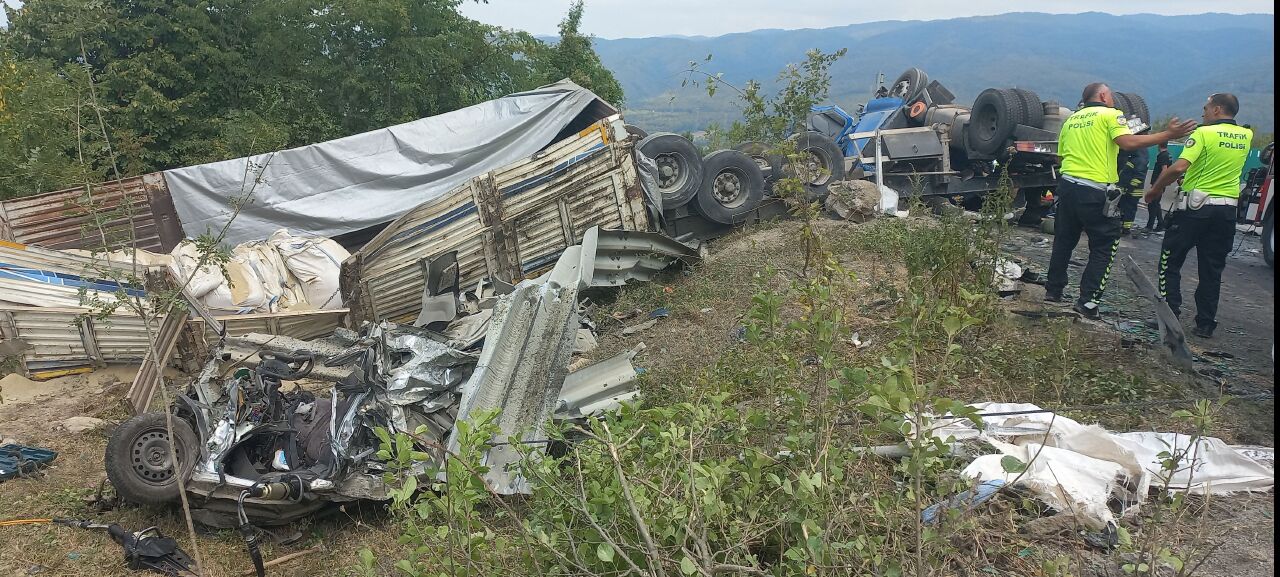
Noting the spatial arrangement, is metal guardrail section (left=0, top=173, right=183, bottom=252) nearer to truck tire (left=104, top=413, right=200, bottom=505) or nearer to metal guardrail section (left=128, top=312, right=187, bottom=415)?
metal guardrail section (left=128, top=312, right=187, bottom=415)

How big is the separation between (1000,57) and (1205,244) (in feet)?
193

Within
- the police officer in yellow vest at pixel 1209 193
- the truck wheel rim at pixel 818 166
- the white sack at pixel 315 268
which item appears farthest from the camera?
the truck wheel rim at pixel 818 166

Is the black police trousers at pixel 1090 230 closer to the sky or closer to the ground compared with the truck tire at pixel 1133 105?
closer to the ground

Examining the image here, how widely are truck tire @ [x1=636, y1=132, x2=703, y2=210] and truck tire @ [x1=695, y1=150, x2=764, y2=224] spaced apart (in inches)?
4.8

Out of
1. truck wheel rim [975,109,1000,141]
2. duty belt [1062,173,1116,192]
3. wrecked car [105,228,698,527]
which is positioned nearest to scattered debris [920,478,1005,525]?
wrecked car [105,228,698,527]

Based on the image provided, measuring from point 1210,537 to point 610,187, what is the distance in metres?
5.53

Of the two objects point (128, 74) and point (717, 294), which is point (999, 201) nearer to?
point (717, 294)

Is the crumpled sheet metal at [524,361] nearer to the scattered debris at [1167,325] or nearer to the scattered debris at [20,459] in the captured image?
the scattered debris at [20,459]

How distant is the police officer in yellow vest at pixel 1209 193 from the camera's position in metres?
4.35

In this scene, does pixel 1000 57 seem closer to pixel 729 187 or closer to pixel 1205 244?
pixel 729 187

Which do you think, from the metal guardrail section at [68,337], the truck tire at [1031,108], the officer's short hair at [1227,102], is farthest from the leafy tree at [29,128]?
the truck tire at [1031,108]

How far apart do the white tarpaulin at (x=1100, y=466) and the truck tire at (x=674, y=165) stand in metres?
5.17

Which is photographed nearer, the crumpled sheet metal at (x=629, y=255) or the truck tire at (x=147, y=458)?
the truck tire at (x=147, y=458)

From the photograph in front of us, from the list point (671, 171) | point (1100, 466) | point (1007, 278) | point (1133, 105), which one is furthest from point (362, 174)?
point (1133, 105)
